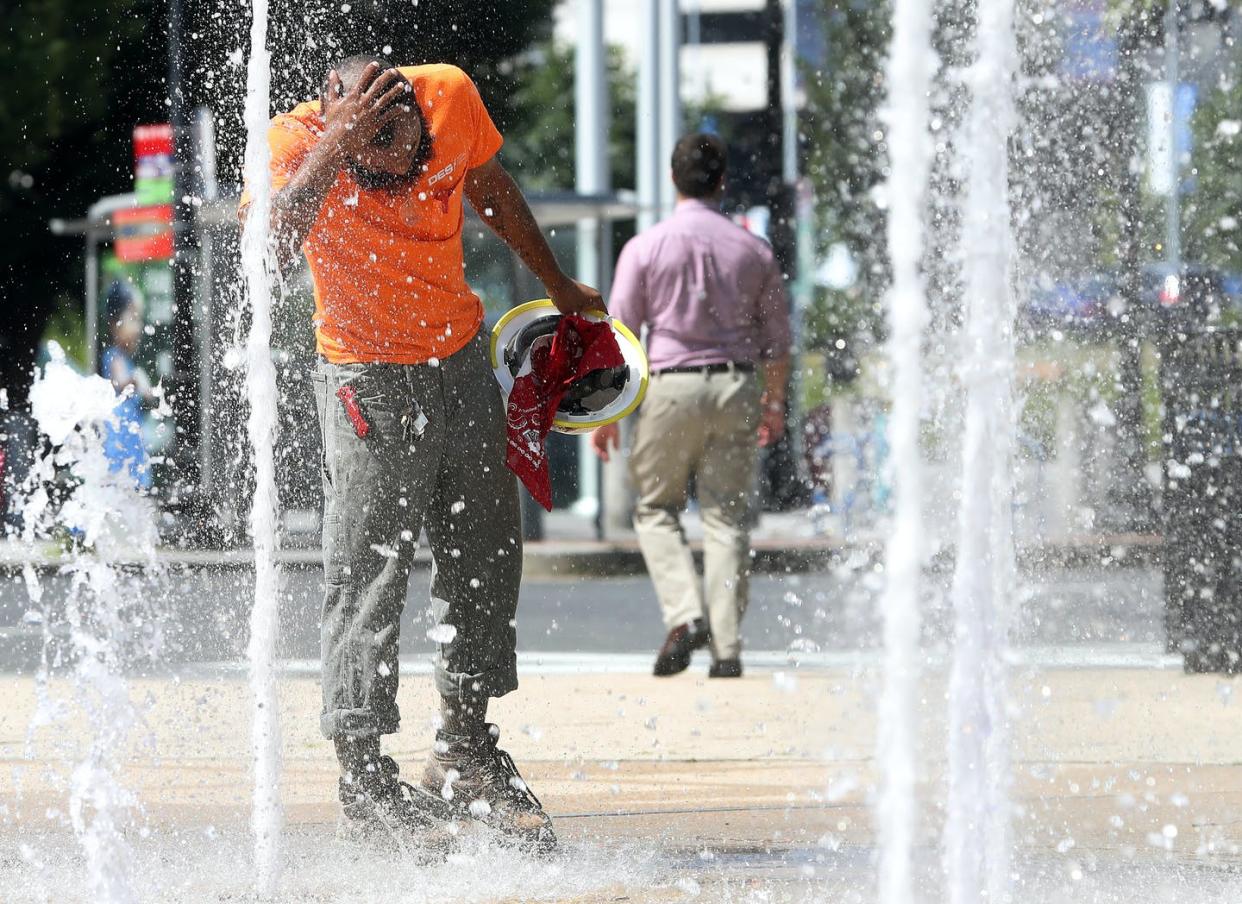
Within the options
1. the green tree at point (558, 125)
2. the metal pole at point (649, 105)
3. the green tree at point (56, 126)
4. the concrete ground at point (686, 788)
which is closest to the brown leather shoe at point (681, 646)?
the concrete ground at point (686, 788)

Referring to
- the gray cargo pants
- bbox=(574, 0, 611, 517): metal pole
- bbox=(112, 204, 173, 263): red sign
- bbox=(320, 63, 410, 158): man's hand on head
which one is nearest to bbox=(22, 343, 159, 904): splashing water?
the gray cargo pants

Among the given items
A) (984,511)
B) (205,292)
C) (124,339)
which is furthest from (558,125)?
(984,511)

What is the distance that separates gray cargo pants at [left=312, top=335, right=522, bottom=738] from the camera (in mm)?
4141

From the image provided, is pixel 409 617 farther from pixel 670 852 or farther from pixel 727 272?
pixel 670 852

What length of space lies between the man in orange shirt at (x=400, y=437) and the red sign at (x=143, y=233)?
1045cm

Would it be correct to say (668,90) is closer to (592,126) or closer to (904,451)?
(592,126)

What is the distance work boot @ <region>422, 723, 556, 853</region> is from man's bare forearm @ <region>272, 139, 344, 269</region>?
3.70 feet

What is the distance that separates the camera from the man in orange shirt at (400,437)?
4.09m

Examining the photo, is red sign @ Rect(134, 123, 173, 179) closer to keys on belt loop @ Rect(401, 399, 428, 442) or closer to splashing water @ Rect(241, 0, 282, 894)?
splashing water @ Rect(241, 0, 282, 894)

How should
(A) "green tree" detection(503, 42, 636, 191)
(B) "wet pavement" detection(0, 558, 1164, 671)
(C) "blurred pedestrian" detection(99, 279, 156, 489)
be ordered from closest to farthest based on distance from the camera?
(B) "wet pavement" detection(0, 558, 1164, 671)
(C) "blurred pedestrian" detection(99, 279, 156, 489)
(A) "green tree" detection(503, 42, 636, 191)

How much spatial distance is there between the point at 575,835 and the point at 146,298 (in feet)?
36.7

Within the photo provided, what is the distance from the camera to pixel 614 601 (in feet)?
34.9

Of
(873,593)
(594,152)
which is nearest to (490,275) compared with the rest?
(594,152)

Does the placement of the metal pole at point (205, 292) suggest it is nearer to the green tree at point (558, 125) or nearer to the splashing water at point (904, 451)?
the splashing water at point (904, 451)
